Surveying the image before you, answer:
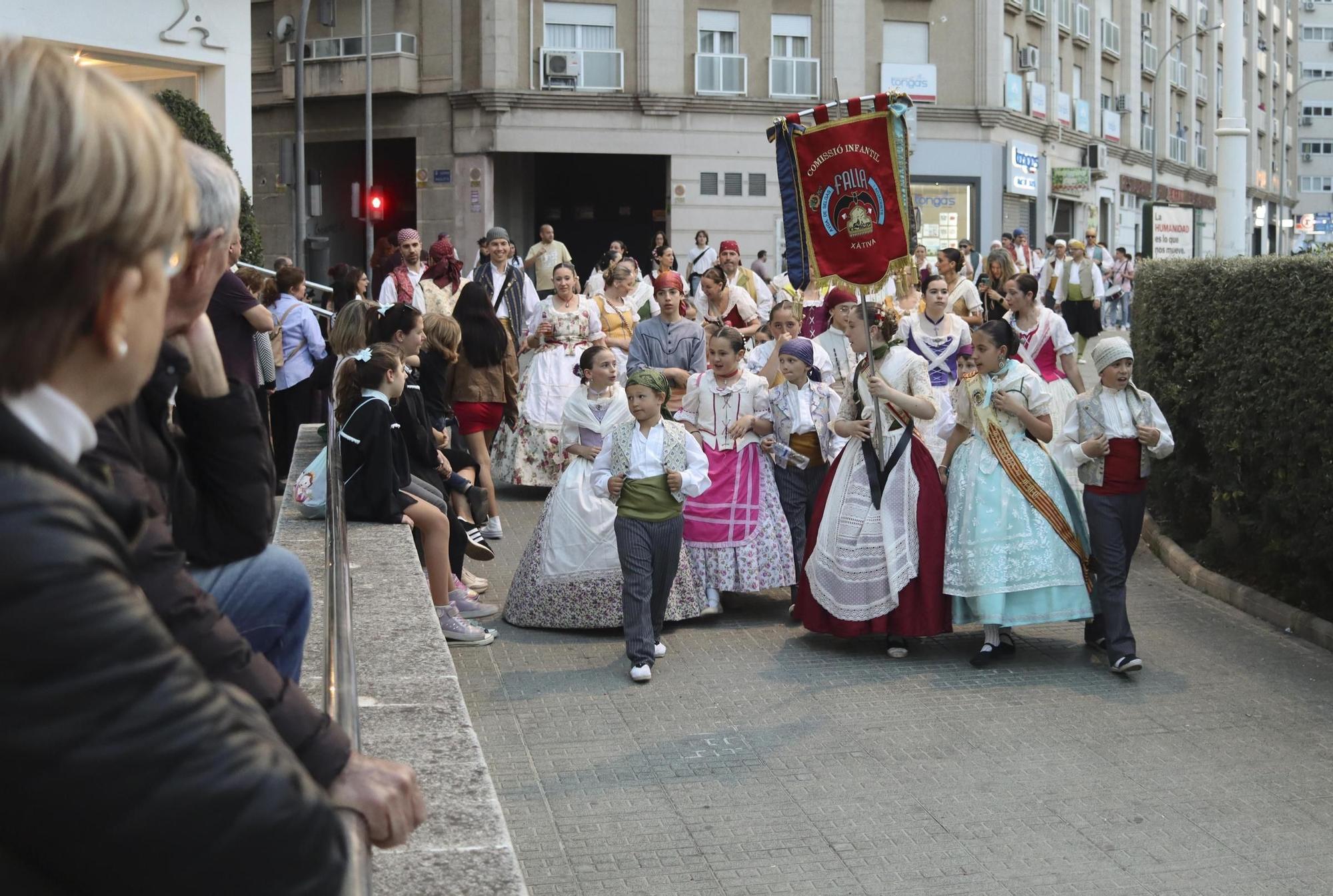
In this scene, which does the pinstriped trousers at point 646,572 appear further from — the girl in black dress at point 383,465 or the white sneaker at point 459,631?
the girl in black dress at point 383,465

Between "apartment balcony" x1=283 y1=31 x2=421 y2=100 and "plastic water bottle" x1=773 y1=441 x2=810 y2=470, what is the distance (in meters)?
29.0

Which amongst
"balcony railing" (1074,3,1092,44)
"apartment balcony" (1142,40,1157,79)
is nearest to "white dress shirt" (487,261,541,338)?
"balcony railing" (1074,3,1092,44)

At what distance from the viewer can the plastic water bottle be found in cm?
945

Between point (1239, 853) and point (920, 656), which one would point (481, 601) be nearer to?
point (920, 656)

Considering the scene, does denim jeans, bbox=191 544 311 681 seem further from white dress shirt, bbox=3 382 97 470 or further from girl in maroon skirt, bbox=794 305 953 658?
girl in maroon skirt, bbox=794 305 953 658

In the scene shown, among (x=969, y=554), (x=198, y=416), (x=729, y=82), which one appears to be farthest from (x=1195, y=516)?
(x=729, y=82)

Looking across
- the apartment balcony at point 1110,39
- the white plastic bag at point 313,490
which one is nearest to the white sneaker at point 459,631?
the white plastic bag at point 313,490

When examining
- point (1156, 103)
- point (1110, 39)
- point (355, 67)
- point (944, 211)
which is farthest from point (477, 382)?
point (1156, 103)

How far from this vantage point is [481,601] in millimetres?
9383

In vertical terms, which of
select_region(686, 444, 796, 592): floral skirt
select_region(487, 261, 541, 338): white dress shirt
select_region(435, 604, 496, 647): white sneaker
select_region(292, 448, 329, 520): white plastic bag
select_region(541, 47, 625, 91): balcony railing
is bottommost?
select_region(435, 604, 496, 647): white sneaker

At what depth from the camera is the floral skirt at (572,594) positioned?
8.73 metres

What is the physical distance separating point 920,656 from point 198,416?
6048 mm

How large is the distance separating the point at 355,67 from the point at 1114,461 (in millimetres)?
31540

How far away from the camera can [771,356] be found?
10062 millimetres
